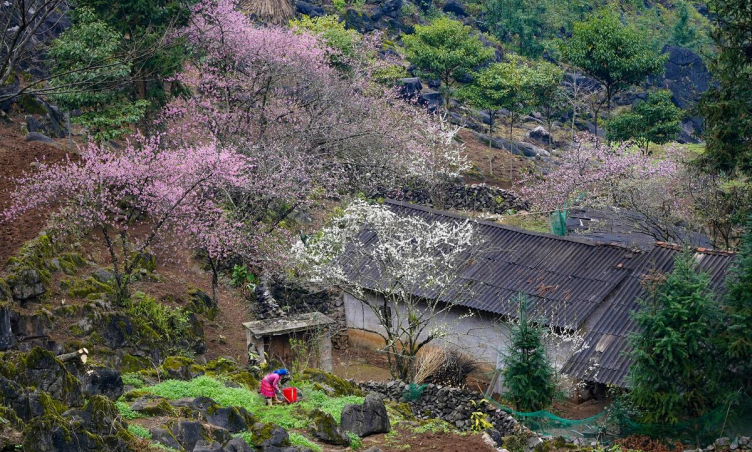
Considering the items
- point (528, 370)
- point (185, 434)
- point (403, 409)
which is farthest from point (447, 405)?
point (185, 434)

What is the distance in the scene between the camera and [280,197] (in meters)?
29.9

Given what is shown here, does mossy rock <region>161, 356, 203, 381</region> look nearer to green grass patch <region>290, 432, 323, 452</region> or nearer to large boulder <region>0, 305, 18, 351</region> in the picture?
large boulder <region>0, 305, 18, 351</region>

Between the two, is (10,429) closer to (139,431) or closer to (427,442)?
(139,431)

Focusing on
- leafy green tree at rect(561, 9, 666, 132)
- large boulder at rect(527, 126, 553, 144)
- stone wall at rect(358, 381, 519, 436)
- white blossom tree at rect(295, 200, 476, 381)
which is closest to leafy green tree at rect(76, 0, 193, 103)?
white blossom tree at rect(295, 200, 476, 381)

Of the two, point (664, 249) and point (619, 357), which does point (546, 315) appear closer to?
point (619, 357)

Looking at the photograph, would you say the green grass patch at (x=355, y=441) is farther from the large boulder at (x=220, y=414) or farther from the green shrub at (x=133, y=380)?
the green shrub at (x=133, y=380)

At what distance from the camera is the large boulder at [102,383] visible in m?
14.3

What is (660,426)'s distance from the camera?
18.9 metres

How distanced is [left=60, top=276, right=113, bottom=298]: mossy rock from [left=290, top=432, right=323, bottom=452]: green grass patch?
9654 millimetres

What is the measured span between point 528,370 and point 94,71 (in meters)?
17.1

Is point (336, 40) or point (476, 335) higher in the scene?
point (336, 40)

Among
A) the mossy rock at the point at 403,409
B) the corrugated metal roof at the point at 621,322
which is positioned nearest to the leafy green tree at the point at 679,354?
the corrugated metal roof at the point at 621,322

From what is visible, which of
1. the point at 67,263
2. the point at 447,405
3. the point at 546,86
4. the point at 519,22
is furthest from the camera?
the point at 519,22

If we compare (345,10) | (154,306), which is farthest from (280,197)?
(345,10)
